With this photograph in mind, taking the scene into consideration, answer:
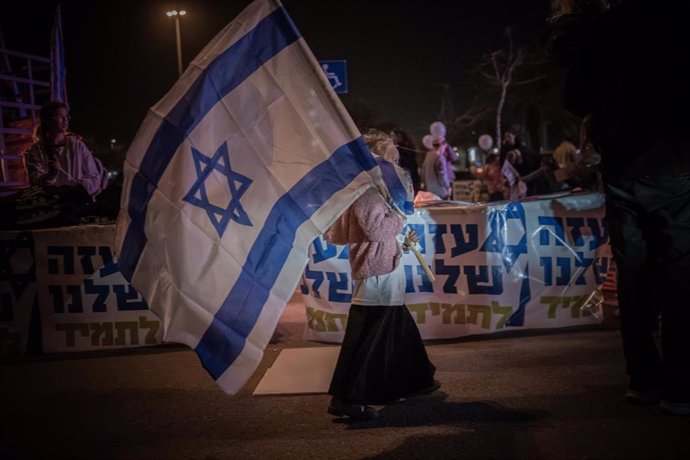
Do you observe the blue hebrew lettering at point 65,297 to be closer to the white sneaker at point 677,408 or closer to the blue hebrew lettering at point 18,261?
the blue hebrew lettering at point 18,261

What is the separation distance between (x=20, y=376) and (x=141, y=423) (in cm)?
179

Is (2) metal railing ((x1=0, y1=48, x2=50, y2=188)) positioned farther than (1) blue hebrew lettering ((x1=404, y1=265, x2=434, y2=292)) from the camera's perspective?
Yes

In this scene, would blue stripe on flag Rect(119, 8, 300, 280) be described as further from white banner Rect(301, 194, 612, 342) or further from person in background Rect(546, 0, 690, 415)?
white banner Rect(301, 194, 612, 342)

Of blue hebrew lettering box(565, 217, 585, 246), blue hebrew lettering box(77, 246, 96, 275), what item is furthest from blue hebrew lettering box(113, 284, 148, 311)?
blue hebrew lettering box(565, 217, 585, 246)

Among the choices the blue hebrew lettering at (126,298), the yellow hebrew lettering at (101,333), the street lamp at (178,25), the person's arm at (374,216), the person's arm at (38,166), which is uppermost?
the street lamp at (178,25)

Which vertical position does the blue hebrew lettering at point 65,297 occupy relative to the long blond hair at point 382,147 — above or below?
below

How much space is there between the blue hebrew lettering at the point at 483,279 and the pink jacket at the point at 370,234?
1.83 metres

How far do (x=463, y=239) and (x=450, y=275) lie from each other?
353mm

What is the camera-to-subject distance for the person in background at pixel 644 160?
140 inches

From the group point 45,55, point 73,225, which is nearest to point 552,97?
point 45,55

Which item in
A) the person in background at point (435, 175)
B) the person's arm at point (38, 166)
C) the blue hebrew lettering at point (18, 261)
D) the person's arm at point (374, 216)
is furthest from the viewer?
the person in background at point (435, 175)

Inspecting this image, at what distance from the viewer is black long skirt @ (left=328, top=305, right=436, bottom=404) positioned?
Answer: 12.4ft

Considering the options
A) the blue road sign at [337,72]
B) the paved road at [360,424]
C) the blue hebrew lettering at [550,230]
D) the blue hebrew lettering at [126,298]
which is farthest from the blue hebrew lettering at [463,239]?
the blue road sign at [337,72]

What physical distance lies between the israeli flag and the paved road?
2.99 feet
